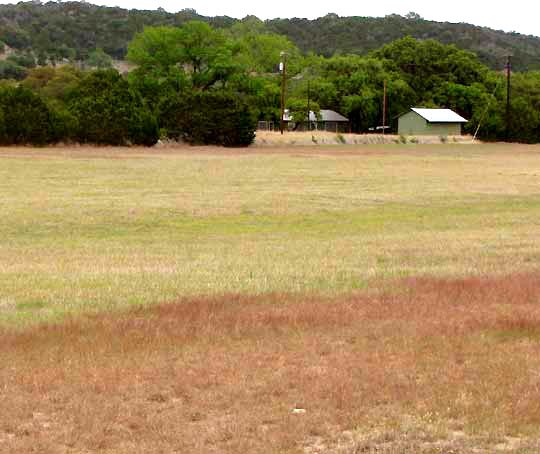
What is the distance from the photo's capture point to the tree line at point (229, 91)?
237 ft

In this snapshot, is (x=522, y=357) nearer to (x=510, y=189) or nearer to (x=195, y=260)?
(x=195, y=260)

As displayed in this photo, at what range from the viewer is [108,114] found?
72.8m

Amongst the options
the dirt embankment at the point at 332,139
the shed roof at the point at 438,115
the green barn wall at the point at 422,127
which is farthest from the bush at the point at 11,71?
the dirt embankment at the point at 332,139

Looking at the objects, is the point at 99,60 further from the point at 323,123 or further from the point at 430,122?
the point at 430,122

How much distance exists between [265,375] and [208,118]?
7221 cm

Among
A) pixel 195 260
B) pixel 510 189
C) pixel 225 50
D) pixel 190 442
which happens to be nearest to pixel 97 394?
pixel 190 442

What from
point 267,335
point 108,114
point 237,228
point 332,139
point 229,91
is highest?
point 229,91

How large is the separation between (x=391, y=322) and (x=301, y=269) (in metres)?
5.27

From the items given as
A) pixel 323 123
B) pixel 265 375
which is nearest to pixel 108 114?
pixel 323 123

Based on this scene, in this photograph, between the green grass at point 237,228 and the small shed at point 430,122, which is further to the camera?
the small shed at point 430,122

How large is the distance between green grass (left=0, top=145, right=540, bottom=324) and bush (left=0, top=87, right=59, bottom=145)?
14208 millimetres

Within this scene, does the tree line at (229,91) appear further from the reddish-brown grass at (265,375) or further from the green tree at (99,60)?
the reddish-brown grass at (265,375)

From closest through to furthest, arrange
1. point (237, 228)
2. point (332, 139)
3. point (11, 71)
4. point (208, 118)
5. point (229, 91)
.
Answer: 1. point (237, 228)
2. point (208, 118)
3. point (229, 91)
4. point (332, 139)
5. point (11, 71)

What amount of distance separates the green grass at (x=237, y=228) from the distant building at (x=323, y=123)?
55.0 m
